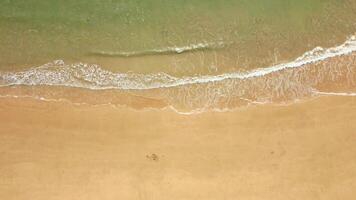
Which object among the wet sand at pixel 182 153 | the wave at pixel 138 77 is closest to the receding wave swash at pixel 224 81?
the wave at pixel 138 77

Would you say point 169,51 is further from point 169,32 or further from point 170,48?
point 169,32

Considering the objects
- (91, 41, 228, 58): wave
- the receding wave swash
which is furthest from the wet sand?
(91, 41, 228, 58): wave

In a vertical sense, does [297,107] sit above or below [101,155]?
above

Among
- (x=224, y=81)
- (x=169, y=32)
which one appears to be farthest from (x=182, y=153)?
(x=169, y=32)

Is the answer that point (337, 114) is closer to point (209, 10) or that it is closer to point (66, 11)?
point (209, 10)

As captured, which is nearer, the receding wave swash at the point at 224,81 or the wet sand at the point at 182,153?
the wet sand at the point at 182,153

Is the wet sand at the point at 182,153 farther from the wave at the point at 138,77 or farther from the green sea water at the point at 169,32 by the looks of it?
the green sea water at the point at 169,32

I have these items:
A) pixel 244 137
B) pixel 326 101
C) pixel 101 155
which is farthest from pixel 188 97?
pixel 326 101
